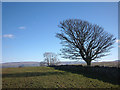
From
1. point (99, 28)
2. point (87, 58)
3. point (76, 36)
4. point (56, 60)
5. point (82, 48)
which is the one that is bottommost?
point (56, 60)

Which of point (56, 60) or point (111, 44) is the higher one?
point (111, 44)

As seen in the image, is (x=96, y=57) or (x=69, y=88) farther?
(x=96, y=57)

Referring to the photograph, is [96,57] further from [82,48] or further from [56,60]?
[56,60]

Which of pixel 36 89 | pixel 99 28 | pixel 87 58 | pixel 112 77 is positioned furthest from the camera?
pixel 99 28

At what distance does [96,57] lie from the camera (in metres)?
30.1

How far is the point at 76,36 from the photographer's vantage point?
97.2 feet

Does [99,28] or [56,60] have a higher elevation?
[99,28]

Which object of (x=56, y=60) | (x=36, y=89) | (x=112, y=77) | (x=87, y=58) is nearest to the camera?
(x=36, y=89)

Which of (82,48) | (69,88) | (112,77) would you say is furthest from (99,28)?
(69,88)

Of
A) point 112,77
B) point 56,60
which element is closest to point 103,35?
point 112,77

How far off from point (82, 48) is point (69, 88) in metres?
18.2

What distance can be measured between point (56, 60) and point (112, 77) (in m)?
47.4

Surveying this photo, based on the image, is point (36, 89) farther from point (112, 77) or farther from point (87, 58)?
point (87, 58)

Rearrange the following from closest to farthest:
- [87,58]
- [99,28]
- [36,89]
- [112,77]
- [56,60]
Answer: [36,89], [112,77], [87,58], [99,28], [56,60]
